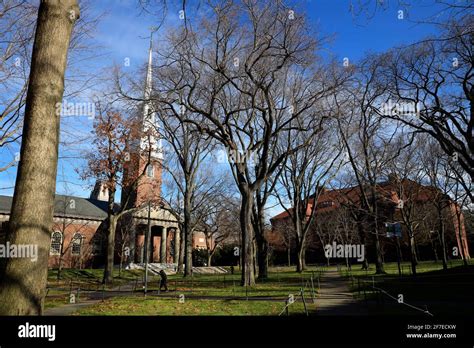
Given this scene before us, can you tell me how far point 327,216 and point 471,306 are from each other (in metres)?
46.7

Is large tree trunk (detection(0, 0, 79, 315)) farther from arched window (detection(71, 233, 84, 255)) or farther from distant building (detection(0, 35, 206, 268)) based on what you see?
arched window (detection(71, 233, 84, 255))

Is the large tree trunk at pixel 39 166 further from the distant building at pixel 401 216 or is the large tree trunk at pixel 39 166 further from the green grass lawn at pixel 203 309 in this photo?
the distant building at pixel 401 216

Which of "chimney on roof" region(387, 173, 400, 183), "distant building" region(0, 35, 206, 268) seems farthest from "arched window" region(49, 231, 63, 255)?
"chimney on roof" region(387, 173, 400, 183)

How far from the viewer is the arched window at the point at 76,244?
48719 millimetres

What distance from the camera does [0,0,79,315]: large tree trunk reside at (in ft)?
15.7

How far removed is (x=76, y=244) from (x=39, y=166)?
48.9 m

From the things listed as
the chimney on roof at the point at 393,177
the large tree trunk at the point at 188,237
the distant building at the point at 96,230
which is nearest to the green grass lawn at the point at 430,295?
the chimney on roof at the point at 393,177

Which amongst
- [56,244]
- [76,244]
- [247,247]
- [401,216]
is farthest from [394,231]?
[56,244]

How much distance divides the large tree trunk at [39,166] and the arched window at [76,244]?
157 feet

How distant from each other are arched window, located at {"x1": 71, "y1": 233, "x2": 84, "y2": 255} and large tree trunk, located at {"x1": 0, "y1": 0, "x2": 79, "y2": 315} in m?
47.9

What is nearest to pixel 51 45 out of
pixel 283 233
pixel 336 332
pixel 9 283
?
pixel 9 283

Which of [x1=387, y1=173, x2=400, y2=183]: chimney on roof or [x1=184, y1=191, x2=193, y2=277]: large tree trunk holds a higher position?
[x1=387, y1=173, x2=400, y2=183]: chimney on roof

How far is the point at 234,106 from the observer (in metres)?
23.4

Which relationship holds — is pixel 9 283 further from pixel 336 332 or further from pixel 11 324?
pixel 336 332
